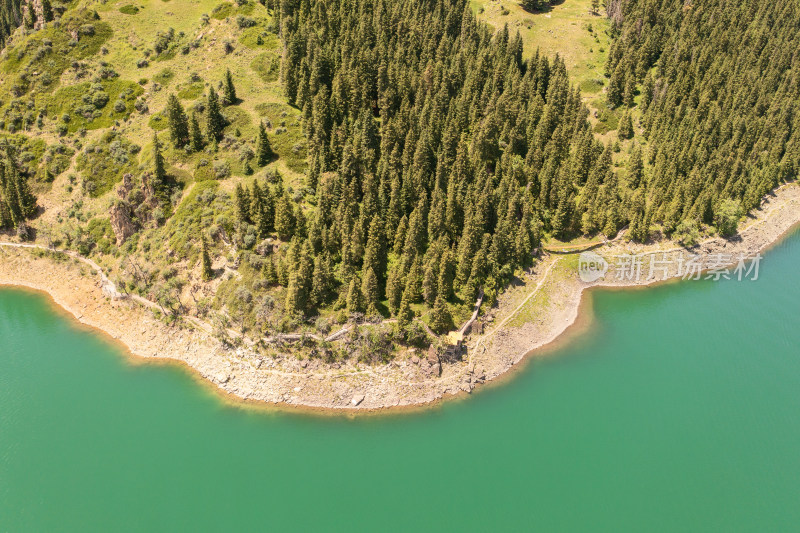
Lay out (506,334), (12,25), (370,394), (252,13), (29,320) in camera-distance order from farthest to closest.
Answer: (12,25) < (252,13) < (29,320) < (506,334) < (370,394)

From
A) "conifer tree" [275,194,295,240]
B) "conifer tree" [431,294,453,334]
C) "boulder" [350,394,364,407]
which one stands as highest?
"conifer tree" [275,194,295,240]

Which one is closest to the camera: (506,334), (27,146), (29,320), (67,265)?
(506,334)

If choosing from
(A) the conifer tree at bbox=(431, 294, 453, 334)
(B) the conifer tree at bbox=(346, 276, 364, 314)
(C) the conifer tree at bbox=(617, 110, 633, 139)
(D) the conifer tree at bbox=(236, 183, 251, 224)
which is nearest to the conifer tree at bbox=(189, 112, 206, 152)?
(D) the conifer tree at bbox=(236, 183, 251, 224)

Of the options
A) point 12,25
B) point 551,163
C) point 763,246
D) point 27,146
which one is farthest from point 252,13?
point 763,246

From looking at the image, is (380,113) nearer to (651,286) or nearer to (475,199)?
(475,199)

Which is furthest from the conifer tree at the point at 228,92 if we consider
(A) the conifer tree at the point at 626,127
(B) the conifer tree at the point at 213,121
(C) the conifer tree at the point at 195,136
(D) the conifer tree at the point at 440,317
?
(A) the conifer tree at the point at 626,127
